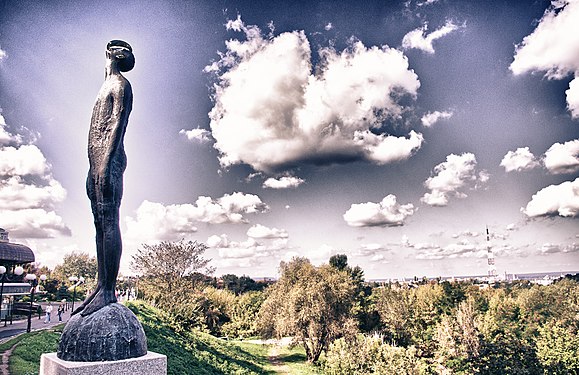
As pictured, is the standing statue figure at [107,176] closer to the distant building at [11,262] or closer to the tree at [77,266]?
the distant building at [11,262]

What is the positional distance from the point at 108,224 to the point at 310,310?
67.3ft

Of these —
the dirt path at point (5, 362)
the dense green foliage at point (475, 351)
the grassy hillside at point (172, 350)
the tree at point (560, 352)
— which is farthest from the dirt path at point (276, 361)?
the dirt path at point (5, 362)

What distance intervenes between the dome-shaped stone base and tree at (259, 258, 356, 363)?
66.2 feet

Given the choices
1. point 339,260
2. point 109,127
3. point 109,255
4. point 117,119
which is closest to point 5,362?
point 109,255

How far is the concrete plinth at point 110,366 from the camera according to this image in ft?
13.1

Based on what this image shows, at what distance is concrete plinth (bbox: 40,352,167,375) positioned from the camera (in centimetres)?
400

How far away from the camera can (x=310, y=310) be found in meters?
24.0

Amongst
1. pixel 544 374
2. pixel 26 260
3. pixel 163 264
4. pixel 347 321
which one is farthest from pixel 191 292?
pixel 544 374

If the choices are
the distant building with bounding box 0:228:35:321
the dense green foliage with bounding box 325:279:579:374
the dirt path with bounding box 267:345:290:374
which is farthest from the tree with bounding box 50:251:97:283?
the dense green foliage with bounding box 325:279:579:374

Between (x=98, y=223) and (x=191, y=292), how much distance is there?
2272cm

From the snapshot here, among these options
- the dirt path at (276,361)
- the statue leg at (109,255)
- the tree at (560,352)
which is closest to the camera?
the statue leg at (109,255)

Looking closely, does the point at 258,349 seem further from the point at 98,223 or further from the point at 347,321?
the point at 98,223

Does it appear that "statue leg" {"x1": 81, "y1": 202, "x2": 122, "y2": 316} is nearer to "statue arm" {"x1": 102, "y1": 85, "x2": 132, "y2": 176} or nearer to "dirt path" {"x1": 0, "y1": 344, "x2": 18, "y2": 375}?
"statue arm" {"x1": 102, "y1": 85, "x2": 132, "y2": 176}

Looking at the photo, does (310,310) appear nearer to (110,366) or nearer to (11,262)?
(11,262)
